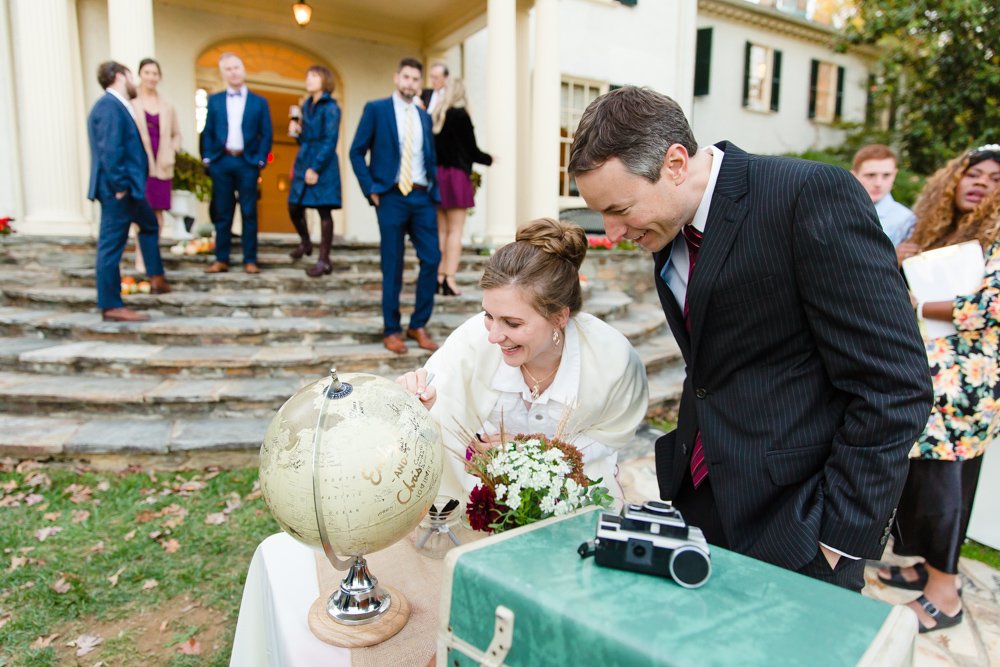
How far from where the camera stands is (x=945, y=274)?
8.64 feet

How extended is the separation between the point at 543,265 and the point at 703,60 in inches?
565

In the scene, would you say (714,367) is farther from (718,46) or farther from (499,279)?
(718,46)

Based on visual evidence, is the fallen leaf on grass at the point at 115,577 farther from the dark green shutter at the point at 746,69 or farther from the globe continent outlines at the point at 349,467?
the dark green shutter at the point at 746,69

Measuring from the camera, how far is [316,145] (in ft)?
20.9

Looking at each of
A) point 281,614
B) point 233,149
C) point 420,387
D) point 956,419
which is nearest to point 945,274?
point 956,419

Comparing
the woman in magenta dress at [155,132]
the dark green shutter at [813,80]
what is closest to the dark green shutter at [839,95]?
the dark green shutter at [813,80]

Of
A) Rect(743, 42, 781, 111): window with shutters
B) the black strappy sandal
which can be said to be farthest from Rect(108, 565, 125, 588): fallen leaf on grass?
Rect(743, 42, 781, 111): window with shutters

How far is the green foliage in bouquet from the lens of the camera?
7191 millimetres

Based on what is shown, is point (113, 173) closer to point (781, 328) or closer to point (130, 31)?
point (130, 31)

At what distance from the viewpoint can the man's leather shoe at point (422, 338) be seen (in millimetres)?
5160

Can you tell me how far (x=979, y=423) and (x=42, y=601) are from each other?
4.17 metres

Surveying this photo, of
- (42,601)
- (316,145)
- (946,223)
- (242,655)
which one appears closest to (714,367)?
(242,655)

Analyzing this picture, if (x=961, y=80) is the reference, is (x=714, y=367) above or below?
below

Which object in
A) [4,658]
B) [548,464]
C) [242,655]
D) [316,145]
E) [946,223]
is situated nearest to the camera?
[548,464]
